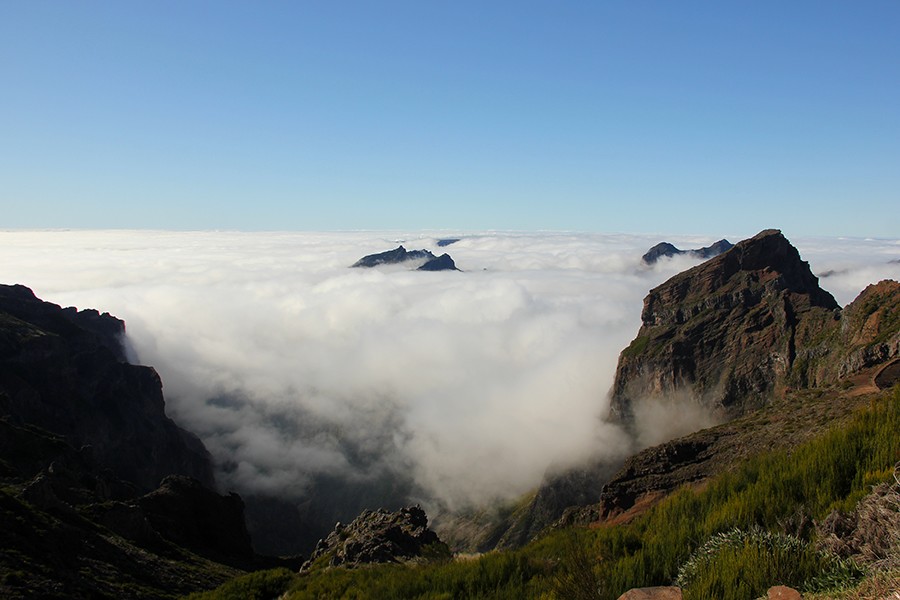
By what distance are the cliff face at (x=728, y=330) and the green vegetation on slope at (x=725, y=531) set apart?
12764 cm

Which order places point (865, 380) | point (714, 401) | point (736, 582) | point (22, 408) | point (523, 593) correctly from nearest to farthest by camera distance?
point (736, 582)
point (523, 593)
point (865, 380)
point (22, 408)
point (714, 401)

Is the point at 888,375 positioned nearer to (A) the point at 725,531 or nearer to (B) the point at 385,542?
(B) the point at 385,542

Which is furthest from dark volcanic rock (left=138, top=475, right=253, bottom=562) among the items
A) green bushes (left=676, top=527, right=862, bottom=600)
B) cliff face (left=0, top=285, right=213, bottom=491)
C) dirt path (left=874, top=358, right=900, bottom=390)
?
dirt path (left=874, top=358, right=900, bottom=390)

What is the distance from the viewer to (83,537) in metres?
47.3

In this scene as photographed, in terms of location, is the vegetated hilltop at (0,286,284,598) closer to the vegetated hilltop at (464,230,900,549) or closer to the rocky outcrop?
the rocky outcrop

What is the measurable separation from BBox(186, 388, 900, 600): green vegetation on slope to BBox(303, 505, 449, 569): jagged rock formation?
1183 cm

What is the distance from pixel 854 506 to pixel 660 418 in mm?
163810

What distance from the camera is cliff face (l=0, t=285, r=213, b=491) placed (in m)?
121

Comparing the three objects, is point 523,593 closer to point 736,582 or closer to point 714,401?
point 736,582

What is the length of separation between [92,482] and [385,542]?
198 ft

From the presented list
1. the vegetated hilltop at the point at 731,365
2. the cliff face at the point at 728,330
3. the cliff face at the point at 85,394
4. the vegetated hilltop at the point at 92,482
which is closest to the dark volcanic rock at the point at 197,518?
the vegetated hilltop at the point at 92,482

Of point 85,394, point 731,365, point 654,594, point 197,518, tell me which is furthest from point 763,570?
point 85,394

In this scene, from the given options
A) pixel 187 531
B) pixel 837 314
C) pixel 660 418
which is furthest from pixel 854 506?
pixel 660 418

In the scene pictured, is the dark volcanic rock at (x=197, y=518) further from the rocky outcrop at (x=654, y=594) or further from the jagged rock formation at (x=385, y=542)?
the rocky outcrop at (x=654, y=594)
